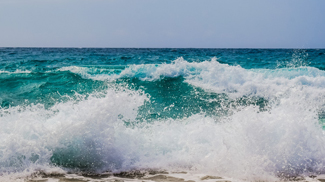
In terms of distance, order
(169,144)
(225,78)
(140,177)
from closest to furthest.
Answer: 1. (140,177)
2. (169,144)
3. (225,78)

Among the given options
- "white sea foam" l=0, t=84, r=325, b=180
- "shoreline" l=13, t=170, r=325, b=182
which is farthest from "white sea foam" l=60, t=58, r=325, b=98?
"shoreline" l=13, t=170, r=325, b=182

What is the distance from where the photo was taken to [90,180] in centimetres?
373

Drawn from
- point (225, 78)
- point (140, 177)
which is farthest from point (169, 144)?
point (225, 78)

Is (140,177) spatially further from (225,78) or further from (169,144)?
(225,78)

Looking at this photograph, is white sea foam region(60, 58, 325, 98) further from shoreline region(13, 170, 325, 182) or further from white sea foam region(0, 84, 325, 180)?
shoreline region(13, 170, 325, 182)

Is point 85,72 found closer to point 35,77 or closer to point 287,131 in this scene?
point 35,77

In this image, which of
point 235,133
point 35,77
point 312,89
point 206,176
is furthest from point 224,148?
point 35,77

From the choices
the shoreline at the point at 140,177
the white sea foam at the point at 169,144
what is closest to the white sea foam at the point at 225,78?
the white sea foam at the point at 169,144

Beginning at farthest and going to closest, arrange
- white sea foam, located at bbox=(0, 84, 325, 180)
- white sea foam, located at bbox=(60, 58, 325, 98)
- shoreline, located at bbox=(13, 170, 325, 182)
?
white sea foam, located at bbox=(60, 58, 325, 98)
white sea foam, located at bbox=(0, 84, 325, 180)
shoreline, located at bbox=(13, 170, 325, 182)

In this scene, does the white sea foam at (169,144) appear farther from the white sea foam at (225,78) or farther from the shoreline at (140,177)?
the white sea foam at (225,78)

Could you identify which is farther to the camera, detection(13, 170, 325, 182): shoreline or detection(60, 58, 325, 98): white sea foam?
detection(60, 58, 325, 98): white sea foam

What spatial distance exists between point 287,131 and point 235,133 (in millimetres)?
722

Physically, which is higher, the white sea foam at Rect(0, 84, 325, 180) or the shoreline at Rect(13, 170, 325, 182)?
the white sea foam at Rect(0, 84, 325, 180)

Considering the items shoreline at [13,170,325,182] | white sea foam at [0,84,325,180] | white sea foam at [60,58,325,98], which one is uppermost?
white sea foam at [60,58,325,98]
